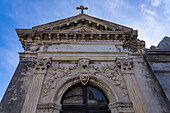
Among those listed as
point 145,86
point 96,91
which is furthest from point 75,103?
point 145,86

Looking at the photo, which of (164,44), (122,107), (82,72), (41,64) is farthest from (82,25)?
(122,107)

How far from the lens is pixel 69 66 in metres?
7.05

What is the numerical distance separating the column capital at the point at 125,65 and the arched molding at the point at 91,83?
1172 millimetres

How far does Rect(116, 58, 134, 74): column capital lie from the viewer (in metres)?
6.89

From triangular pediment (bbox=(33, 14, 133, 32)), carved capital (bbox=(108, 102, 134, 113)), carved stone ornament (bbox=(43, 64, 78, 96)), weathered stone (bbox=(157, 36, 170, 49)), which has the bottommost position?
carved capital (bbox=(108, 102, 134, 113))

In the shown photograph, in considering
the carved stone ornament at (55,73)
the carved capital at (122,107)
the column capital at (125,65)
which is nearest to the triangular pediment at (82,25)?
the column capital at (125,65)

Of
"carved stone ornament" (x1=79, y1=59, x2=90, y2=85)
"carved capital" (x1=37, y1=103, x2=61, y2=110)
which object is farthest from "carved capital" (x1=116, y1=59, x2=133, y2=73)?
"carved capital" (x1=37, y1=103, x2=61, y2=110)

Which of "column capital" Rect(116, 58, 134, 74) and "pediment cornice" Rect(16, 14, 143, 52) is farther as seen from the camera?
"pediment cornice" Rect(16, 14, 143, 52)

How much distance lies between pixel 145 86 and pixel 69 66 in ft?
12.7

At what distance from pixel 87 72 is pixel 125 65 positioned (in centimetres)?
205

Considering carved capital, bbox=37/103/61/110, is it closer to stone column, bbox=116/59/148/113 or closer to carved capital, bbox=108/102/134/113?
carved capital, bbox=108/102/134/113

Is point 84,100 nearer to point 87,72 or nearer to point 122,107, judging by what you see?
point 87,72

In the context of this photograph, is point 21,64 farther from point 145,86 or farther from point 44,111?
point 145,86

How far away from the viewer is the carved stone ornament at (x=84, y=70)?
6.51 m
